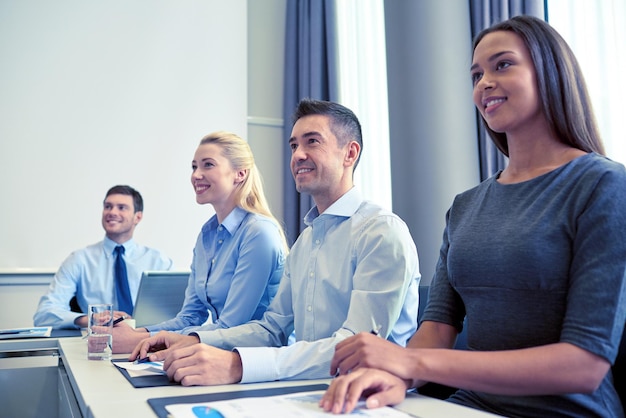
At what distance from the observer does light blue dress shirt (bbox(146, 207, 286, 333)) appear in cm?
194

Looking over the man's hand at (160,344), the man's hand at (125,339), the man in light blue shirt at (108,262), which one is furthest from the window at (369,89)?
the man's hand at (160,344)

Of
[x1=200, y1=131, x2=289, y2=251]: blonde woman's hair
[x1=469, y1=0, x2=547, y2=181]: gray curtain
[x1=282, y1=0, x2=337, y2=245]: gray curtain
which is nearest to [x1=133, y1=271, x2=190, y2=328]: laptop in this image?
[x1=200, y1=131, x2=289, y2=251]: blonde woman's hair

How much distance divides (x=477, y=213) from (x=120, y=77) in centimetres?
332

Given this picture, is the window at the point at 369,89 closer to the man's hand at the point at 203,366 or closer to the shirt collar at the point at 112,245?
the shirt collar at the point at 112,245

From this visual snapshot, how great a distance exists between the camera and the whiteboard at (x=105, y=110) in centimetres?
363

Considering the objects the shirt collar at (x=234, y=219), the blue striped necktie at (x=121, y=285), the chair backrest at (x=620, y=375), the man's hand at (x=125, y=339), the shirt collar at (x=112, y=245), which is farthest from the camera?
the shirt collar at (x=112, y=245)

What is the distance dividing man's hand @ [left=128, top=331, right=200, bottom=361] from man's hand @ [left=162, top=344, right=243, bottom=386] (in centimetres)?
24

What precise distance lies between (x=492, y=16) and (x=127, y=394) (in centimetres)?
213

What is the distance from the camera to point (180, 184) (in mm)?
4016

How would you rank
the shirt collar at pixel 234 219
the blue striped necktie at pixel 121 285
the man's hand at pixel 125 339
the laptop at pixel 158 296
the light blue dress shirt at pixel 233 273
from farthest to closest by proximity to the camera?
the blue striped necktie at pixel 121 285
the shirt collar at pixel 234 219
the laptop at pixel 158 296
the light blue dress shirt at pixel 233 273
the man's hand at pixel 125 339

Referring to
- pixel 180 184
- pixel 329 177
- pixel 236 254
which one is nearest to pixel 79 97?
pixel 180 184

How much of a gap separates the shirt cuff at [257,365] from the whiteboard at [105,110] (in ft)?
9.40

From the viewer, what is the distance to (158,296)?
7.07 feet

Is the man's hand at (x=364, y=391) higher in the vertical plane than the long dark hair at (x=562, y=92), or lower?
lower
